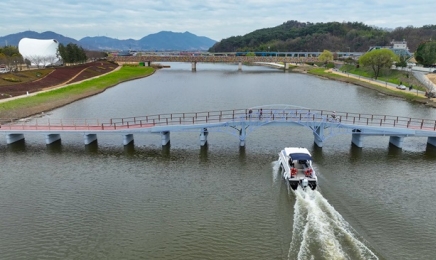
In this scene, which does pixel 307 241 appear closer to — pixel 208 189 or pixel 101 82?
pixel 208 189

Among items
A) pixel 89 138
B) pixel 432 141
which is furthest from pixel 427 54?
pixel 89 138

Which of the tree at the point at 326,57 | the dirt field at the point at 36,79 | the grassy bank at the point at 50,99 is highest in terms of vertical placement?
the tree at the point at 326,57

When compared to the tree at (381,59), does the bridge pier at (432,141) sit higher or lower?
lower

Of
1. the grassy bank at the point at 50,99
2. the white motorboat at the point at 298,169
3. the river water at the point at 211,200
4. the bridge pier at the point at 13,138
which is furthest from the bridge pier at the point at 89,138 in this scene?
the white motorboat at the point at 298,169

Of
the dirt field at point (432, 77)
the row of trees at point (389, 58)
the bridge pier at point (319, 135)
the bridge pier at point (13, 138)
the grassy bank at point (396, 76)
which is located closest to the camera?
the bridge pier at point (319, 135)

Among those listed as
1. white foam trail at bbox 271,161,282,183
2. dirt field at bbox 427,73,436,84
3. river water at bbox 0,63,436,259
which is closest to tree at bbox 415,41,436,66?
dirt field at bbox 427,73,436,84

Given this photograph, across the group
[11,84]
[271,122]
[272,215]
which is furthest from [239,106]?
[11,84]

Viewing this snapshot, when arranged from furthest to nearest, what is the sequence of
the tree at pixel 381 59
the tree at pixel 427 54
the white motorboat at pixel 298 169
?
the tree at pixel 427 54
the tree at pixel 381 59
the white motorboat at pixel 298 169

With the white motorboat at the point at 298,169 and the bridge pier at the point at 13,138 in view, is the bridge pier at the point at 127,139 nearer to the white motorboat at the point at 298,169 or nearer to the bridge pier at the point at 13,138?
the bridge pier at the point at 13,138
